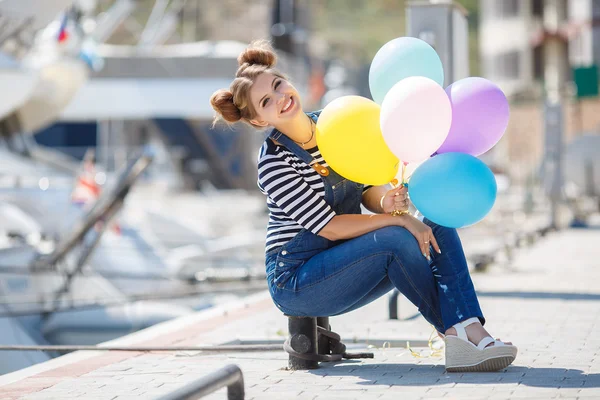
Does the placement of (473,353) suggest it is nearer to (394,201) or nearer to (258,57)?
(394,201)

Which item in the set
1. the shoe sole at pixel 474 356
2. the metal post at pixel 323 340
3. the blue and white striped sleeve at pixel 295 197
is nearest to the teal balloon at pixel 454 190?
the blue and white striped sleeve at pixel 295 197

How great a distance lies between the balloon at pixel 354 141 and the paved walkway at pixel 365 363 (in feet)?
2.69

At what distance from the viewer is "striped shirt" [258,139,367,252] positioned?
4172 mm

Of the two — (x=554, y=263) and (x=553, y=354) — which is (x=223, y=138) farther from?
(x=553, y=354)

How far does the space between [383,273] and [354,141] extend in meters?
0.52

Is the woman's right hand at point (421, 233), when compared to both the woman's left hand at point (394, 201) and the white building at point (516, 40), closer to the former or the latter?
the woman's left hand at point (394, 201)

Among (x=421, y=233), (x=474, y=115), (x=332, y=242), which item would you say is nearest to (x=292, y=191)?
(x=332, y=242)

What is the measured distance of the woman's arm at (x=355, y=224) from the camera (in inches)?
163

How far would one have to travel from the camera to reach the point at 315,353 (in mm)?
4531

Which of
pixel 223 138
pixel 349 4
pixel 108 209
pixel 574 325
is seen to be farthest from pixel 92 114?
pixel 349 4

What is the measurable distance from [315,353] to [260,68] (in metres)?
1.20

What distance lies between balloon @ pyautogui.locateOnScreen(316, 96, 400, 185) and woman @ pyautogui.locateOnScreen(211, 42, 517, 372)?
0.11 m

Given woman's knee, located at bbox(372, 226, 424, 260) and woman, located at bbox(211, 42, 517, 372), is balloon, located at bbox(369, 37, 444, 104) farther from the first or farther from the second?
woman's knee, located at bbox(372, 226, 424, 260)

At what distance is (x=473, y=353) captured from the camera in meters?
4.20
